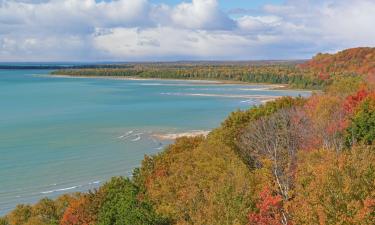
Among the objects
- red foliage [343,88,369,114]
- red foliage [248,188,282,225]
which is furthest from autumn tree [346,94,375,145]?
red foliage [248,188,282,225]

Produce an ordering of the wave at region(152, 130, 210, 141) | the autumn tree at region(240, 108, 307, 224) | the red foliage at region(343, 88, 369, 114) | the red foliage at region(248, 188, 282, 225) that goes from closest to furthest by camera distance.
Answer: the red foliage at region(248, 188, 282, 225)
the autumn tree at region(240, 108, 307, 224)
the red foliage at region(343, 88, 369, 114)
the wave at region(152, 130, 210, 141)

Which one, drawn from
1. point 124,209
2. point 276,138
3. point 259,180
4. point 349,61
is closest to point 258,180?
point 259,180

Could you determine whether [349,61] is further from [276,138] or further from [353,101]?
[276,138]

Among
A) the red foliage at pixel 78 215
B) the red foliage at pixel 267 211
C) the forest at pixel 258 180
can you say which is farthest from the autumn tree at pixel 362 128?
the red foliage at pixel 78 215

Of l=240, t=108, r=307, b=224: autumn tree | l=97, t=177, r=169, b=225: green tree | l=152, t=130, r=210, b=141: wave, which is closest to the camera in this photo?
l=97, t=177, r=169, b=225: green tree

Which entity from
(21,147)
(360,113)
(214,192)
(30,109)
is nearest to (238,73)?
(30,109)

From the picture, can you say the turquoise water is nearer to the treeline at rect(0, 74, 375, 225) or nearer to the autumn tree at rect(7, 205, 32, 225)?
the autumn tree at rect(7, 205, 32, 225)

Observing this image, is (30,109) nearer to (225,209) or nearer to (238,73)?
(225,209)

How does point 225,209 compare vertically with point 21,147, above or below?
above
